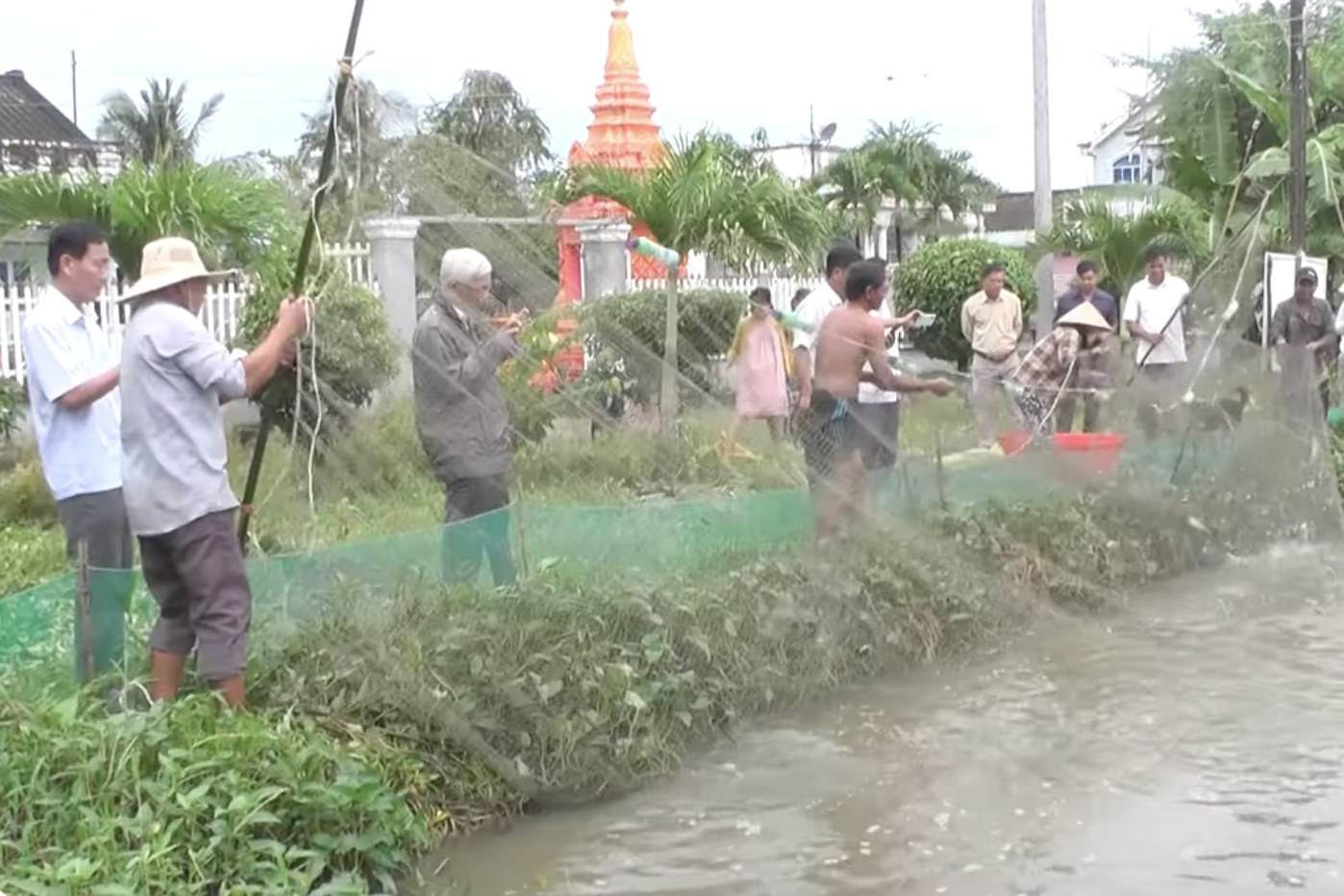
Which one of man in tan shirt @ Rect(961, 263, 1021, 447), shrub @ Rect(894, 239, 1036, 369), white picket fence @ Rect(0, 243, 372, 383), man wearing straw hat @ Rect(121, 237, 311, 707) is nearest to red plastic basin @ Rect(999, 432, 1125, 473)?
man in tan shirt @ Rect(961, 263, 1021, 447)

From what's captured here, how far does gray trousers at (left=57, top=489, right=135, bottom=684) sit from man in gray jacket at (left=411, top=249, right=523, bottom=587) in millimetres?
1157

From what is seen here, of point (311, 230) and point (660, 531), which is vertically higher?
point (311, 230)

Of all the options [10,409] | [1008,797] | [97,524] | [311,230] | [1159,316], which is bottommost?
[1008,797]

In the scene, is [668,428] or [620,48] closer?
[668,428]

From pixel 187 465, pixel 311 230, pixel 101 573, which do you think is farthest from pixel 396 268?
pixel 101 573

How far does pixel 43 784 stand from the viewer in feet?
13.1

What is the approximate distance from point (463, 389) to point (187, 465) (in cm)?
140

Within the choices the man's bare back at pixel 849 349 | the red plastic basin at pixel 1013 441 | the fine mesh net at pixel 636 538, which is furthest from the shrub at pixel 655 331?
the red plastic basin at pixel 1013 441

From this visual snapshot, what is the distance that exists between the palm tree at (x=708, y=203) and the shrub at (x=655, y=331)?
19 cm

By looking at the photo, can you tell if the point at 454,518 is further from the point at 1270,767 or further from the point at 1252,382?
the point at 1252,382

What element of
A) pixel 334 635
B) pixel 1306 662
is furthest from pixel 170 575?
pixel 1306 662

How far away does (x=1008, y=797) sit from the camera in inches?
198

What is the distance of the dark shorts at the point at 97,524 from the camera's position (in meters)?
5.12

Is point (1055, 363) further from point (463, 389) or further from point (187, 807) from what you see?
point (187, 807)
